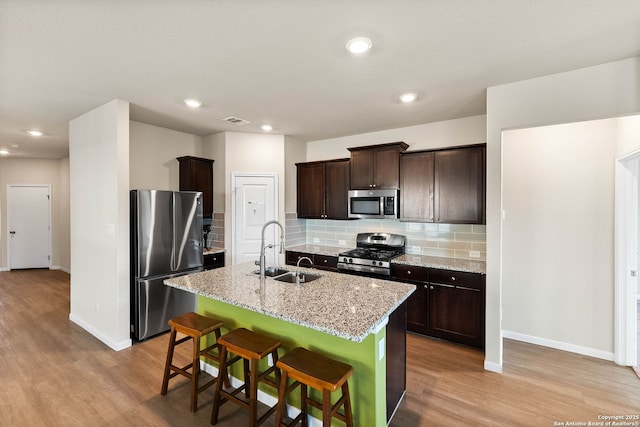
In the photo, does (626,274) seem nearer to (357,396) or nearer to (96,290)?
(357,396)

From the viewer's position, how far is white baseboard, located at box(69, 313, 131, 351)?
3225mm

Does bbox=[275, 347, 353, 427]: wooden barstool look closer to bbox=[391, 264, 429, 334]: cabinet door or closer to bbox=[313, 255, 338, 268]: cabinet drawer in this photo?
bbox=[391, 264, 429, 334]: cabinet door

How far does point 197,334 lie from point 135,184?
2.64 m

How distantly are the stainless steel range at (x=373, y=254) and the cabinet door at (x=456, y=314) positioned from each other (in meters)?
0.64

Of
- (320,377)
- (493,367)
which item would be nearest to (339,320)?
(320,377)

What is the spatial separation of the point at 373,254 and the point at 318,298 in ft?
6.90

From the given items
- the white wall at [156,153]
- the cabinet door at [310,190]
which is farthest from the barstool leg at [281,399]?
the white wall at [156,153]

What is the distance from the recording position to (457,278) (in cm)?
329

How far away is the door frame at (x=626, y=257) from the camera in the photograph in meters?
2.77

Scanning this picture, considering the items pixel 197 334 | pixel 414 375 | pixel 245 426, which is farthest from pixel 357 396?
pixel 197 334

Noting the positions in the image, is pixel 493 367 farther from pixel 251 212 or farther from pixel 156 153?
pixel 156 153

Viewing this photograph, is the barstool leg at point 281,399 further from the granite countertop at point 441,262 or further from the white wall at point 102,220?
the white wall at point 102,220

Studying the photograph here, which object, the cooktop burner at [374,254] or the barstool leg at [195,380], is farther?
the cooktop burner at [374,254]

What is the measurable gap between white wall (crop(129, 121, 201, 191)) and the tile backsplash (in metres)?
1.86
